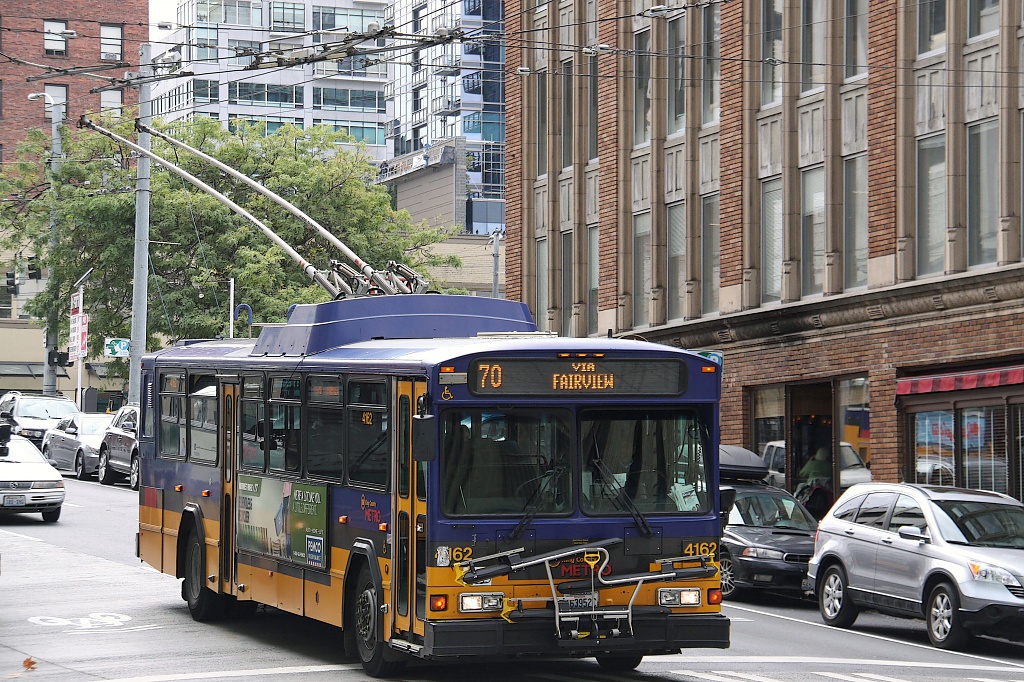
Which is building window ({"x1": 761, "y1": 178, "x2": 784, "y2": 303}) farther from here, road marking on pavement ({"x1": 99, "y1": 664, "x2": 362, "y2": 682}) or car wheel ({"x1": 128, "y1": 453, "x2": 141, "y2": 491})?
road marking on pavement ({"x1": 99, "y1": 664, "x2": 362, "y2": 682})

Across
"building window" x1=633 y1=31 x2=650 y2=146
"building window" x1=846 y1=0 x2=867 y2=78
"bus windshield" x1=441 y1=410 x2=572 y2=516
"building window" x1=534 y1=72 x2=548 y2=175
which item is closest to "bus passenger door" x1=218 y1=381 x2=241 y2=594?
"bus windshield" x1=441 y1=410 x2=572 y2=516

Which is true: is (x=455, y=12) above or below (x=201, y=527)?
above

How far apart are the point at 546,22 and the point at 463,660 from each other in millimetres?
27024

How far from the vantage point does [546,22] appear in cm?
3722

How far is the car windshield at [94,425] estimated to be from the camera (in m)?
39.6

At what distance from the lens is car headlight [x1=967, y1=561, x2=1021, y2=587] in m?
16.1

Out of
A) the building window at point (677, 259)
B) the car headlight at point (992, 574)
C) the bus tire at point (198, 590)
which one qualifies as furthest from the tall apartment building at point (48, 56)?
the car headlight at point (992, 574)

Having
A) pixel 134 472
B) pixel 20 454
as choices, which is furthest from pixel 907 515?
pixel 134 472

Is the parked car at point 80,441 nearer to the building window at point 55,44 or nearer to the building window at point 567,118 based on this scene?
the building window at point 567,118

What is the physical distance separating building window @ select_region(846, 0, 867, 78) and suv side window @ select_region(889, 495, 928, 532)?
37.6ft

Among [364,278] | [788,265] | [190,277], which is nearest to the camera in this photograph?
[364,278]

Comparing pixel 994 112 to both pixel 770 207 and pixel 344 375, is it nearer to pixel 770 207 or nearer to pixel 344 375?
pixel 770 207

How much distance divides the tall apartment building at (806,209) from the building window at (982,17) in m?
0.04

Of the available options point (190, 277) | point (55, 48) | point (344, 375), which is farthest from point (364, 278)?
point (55, 48)
